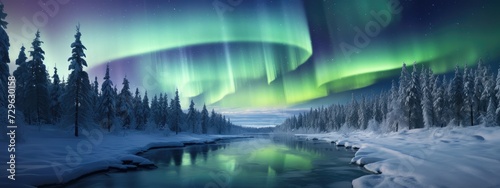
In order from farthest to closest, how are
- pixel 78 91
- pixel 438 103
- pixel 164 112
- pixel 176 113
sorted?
pixel 164 112 → pixel 176 113 → pixel 438 103 → pixel 78 91

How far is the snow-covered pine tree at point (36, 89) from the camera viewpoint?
48.7m

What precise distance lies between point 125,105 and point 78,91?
82.9ft

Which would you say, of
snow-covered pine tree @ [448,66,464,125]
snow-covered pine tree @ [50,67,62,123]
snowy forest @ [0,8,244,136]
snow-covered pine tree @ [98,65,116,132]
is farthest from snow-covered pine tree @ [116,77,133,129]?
snow-covered pine tree @ [448,66,464,125]

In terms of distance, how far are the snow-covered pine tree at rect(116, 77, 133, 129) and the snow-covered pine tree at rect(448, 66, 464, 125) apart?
71484 millimetres

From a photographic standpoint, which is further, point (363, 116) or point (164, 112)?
point (363, 116)

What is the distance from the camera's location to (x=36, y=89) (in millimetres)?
49750

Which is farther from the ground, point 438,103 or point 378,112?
point 438,103

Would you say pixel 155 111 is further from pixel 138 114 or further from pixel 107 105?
pixel 107 105

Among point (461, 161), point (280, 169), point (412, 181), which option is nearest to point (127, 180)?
point (280, 169)

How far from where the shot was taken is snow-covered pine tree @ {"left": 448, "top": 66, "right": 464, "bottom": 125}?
189 ft

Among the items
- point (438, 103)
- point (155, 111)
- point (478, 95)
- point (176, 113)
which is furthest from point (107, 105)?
point (478, 95)

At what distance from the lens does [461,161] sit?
19.4 meters

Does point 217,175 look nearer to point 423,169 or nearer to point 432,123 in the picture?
point 423,169

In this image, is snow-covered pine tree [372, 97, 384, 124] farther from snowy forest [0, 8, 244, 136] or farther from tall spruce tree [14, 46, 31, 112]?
tall spruce tree [14, 46, 31, 112]
